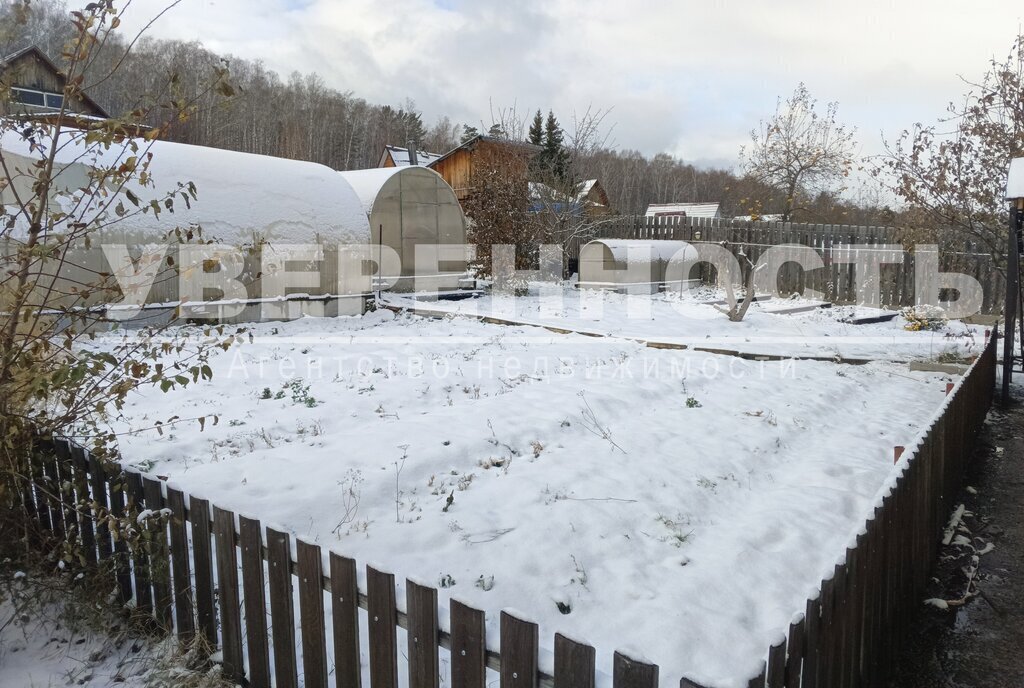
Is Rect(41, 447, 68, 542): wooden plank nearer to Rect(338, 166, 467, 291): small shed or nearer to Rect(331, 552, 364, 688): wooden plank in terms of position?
Rect(331, 552, 364, 688): wooden plank

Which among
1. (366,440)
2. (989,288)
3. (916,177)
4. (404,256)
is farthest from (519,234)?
(366,440)

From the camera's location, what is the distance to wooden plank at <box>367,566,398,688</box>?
248 centimetres

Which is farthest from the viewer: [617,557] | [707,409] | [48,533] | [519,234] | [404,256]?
[519,234]

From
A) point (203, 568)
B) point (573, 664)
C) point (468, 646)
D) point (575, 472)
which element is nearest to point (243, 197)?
point (575, 472)

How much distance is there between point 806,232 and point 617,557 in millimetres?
17515

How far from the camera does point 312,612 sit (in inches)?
111

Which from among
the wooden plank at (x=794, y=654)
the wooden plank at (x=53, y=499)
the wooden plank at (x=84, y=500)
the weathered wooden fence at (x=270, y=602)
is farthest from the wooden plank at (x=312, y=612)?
the wooden plank at (x=53, y=499)

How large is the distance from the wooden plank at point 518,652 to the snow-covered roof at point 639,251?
16158 mm

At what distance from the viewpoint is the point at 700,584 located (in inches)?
155

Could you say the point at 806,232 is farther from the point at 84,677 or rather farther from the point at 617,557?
the point at 84,677

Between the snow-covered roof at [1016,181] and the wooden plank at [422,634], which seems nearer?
the wooden plank at [422,634]

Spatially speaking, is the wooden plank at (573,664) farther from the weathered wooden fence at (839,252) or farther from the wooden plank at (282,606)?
the weathered wooden fence at (839,252)

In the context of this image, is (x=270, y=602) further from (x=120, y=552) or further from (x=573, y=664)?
(x=573, y=664)

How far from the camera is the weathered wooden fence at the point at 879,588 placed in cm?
236
